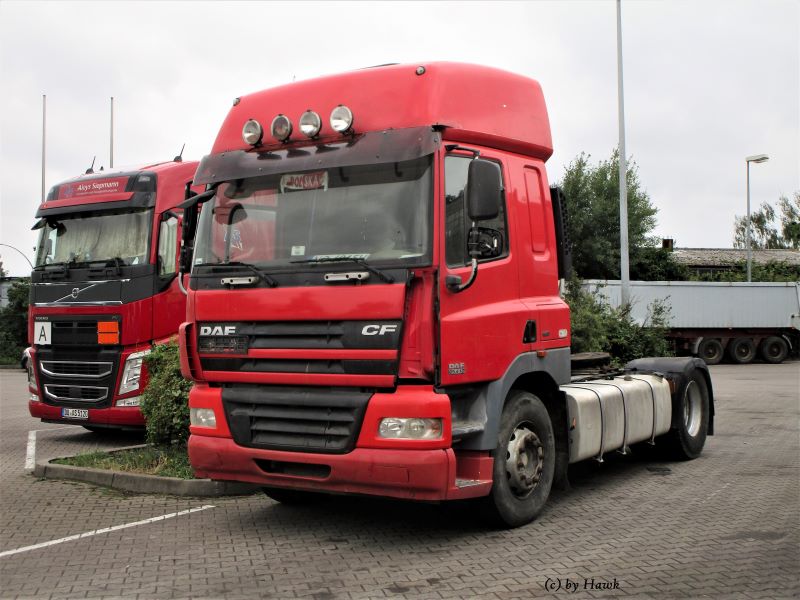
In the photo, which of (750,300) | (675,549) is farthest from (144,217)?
(750,300)

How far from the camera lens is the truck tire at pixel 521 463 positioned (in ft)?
21.3

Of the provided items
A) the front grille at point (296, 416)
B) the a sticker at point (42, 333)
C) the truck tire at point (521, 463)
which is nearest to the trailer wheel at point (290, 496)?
the front grille at point (296, 416)

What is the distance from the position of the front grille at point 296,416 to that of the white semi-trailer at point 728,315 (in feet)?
85.7

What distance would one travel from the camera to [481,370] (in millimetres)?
6297

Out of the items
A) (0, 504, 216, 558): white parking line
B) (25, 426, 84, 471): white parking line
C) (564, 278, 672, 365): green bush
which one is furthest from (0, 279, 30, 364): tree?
(0, 504, 216, 558): white parking line

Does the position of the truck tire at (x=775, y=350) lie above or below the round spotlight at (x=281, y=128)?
below

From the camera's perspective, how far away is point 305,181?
648 centimetres

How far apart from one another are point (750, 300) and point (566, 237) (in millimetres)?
27659

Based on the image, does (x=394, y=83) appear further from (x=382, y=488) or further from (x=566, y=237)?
(x=382, y=488)

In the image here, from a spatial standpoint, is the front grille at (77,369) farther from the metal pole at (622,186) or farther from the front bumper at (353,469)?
the metal pole at (622,186)

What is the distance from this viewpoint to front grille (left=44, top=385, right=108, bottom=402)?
11469 mm

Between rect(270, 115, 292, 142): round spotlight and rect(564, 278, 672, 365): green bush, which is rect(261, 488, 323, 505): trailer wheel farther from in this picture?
rect(564, 278, 672, 365): green bush

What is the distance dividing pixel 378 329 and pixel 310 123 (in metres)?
1.74

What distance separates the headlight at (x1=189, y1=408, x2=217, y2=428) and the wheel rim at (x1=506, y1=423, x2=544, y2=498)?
222cm
